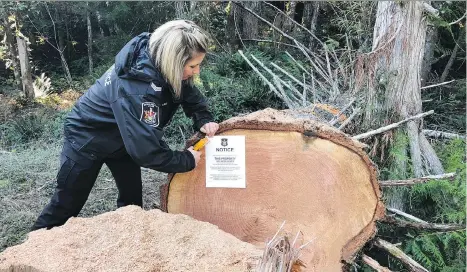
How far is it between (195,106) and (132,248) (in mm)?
1140

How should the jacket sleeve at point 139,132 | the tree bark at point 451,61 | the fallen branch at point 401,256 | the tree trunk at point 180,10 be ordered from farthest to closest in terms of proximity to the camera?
1. the tree trunk at point 180,10
2. the tree bark at point 451,61
3. the fallen branch at point 401,256
4. the jacket sleeve at point 139,132

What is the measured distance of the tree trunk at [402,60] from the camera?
3.55m

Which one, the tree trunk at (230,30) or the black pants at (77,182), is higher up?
the tree trunk at (230,30)

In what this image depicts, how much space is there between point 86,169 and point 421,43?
2.58 metres

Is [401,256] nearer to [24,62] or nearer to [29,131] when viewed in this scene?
[29,131]

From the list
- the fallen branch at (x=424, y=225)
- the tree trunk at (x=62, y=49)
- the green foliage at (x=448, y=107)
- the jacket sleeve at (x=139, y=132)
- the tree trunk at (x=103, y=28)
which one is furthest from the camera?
the tree trunk at (x=103, y=28)

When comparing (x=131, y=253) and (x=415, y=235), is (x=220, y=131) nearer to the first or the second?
(x=131, y=253)

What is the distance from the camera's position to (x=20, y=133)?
6.67 metres

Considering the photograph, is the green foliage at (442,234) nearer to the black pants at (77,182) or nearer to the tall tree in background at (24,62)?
the black pants at (77,182)

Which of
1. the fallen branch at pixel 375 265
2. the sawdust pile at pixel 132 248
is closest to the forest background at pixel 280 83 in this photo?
the fallen branch at pixel 375 265

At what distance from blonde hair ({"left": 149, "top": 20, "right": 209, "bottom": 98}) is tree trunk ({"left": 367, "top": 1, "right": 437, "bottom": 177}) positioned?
166 centimetres

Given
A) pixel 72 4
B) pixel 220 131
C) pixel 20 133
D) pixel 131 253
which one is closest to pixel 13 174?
pixel 20 133

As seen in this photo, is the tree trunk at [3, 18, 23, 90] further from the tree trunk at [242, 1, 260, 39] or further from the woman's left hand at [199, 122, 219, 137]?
the woman's left hand at [199, 122, 219, 137]

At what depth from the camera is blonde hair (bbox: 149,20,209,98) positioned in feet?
7.78
